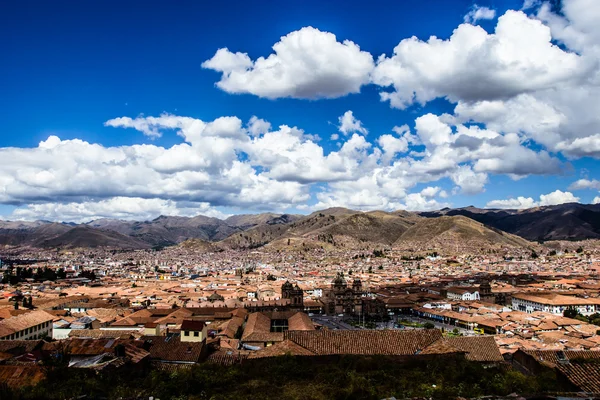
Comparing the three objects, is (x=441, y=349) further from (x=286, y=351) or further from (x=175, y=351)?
(x=175, y=351)

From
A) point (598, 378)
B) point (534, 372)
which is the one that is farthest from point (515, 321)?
point (598, 378)

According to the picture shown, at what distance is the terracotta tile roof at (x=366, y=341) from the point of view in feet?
75.3

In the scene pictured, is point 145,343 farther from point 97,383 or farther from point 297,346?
point 97,383

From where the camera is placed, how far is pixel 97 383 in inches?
599

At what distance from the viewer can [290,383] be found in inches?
670

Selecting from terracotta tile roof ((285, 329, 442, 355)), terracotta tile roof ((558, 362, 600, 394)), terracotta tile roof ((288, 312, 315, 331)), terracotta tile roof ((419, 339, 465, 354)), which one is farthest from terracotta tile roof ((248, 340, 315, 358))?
terracotta tile roof ((288, 312, 315, 331))

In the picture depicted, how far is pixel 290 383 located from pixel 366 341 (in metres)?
7.66

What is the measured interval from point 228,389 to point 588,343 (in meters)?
33.2

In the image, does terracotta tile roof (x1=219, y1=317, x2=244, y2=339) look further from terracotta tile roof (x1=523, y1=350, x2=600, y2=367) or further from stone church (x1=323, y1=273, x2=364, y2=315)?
terracotta tile roof (x1=523, y1=350, x2=600, y2=367)

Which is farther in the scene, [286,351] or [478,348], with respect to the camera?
[478,348]

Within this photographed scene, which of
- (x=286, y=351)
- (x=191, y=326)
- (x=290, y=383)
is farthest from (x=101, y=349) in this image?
(x=290, y=383)

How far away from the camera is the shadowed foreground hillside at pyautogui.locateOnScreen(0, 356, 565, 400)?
46.9 feet

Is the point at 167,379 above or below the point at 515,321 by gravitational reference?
above

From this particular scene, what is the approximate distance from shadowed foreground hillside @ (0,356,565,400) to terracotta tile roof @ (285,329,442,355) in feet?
9.91
